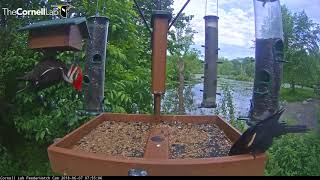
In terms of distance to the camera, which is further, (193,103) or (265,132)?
(193,103)

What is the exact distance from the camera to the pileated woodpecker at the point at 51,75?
3162 millimetres

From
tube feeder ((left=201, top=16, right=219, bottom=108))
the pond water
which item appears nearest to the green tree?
the pond water

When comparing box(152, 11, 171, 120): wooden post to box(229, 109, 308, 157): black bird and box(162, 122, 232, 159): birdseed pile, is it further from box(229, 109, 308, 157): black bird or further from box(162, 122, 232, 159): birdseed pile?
box(229, 109, 308, 157): black bird

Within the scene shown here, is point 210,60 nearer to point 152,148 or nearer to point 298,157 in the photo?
point 152,148

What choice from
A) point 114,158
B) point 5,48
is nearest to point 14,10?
point 5,48

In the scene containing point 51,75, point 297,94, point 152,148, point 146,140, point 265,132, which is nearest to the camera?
point 265,132

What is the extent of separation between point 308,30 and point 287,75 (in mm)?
1983

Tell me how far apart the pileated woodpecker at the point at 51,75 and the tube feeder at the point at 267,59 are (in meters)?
1.57

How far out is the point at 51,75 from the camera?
125 inches

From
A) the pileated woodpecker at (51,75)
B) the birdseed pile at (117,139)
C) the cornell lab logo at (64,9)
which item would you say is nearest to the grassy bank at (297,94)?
the cornell lab logo at (64,9)

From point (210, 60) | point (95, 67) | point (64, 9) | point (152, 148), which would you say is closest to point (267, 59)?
point (210, 60)

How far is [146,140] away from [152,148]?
1.14 ft

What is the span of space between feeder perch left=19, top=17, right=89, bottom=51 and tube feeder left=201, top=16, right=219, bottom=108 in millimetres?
1421

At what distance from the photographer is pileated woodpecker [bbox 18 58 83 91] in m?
3.16
